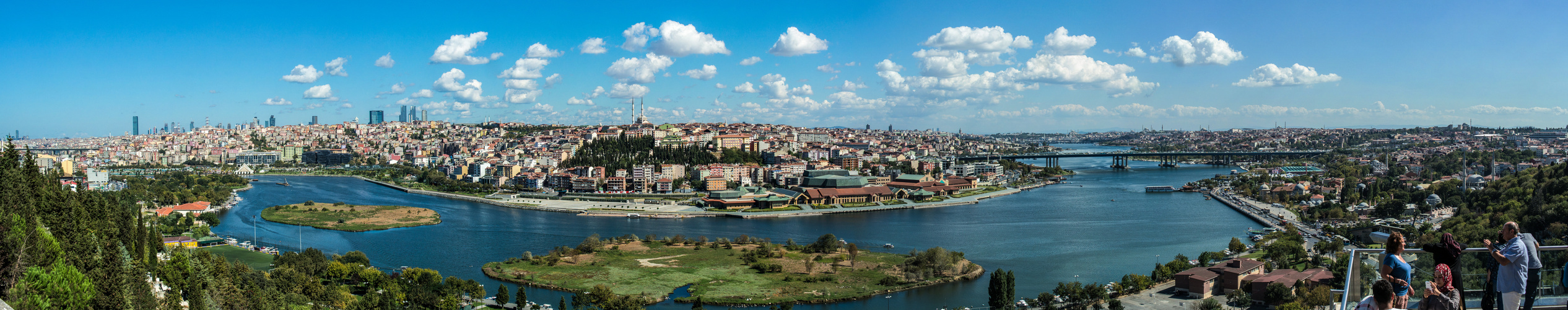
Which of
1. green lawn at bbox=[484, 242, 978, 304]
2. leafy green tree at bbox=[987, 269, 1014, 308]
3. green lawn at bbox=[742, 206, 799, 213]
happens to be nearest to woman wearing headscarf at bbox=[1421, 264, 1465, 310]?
leafy green tree at bbox=[987, 269, 1014, 308]

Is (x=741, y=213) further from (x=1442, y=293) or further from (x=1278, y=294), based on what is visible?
(x=1442, y=293)

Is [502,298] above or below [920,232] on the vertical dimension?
above

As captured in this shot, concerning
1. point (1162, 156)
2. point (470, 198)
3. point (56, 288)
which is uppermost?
point (56, 288)

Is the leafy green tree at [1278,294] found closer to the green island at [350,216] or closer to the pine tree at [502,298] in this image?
the pine tree at [502,298]

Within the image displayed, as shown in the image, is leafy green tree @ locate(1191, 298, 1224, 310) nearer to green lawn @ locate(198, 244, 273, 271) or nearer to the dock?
the dock

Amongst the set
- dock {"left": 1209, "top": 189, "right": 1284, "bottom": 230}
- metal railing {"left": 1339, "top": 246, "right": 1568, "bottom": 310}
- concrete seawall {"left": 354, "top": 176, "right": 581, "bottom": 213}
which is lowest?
concrete seawall {"left": 354, "top": 176, "right": 581, "bottom": 213}

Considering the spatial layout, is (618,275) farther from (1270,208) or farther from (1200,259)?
(1270,208)

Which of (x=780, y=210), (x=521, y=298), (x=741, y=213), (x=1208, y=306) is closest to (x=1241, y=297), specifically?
(x=1208, y=306)
